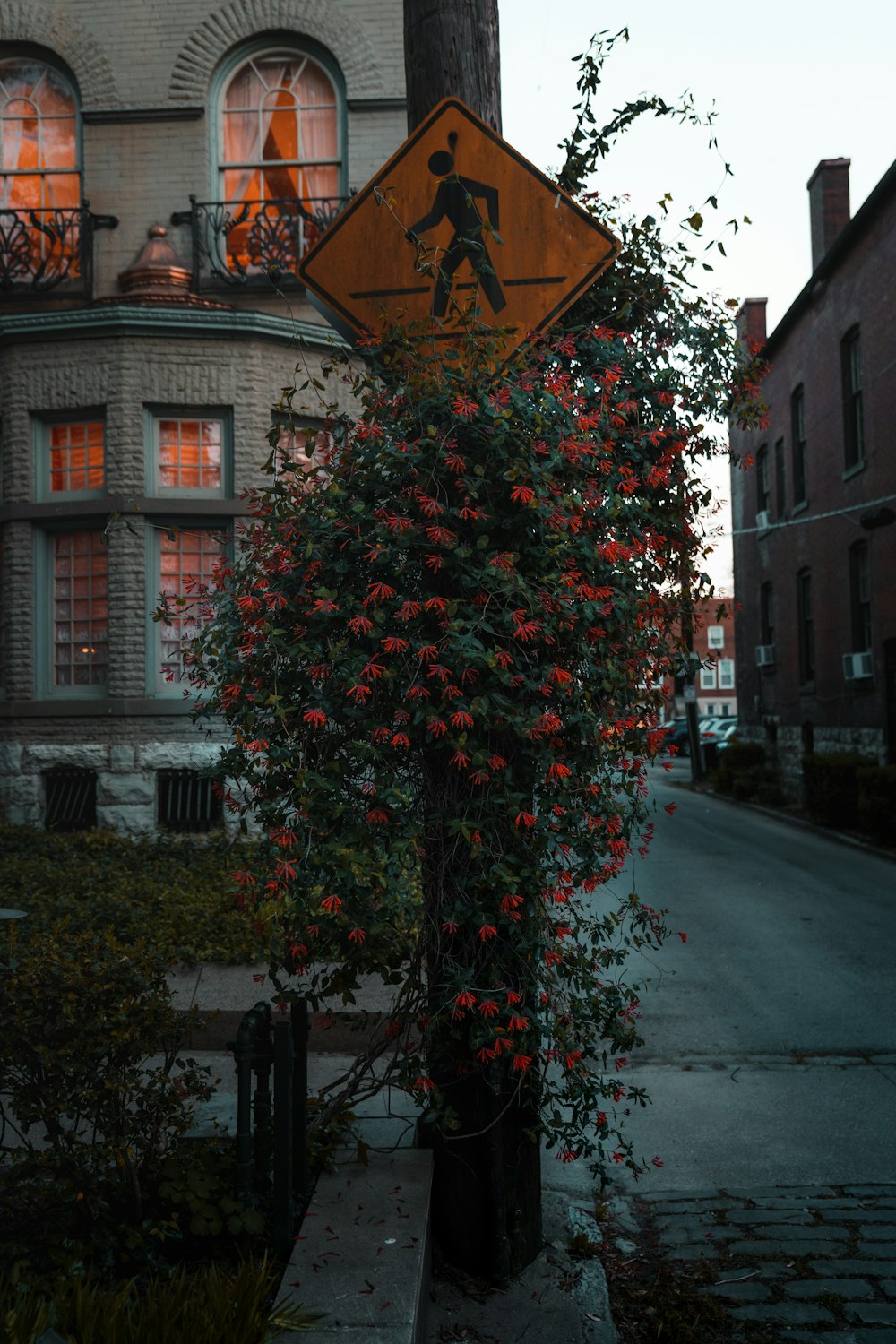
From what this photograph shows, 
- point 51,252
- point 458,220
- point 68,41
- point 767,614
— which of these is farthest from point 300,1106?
point 767,614

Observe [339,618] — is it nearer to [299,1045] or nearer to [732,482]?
[299,1045]

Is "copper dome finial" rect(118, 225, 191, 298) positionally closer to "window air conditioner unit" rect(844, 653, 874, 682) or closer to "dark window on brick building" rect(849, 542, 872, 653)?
"window air conditioner unit" rect(844, 653, 874, 682)

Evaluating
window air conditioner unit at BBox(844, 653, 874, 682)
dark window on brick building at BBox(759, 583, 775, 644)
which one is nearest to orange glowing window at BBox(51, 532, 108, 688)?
window air conditioner unit at BBox(844, 653, 874, 682)

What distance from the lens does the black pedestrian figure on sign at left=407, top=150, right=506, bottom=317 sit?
13.8 feet

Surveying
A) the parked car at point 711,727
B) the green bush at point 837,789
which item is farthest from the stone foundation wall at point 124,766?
the parked car at point 711,727

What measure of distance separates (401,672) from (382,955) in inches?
34.7

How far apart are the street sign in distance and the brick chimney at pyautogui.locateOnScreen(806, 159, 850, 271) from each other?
77.1ft

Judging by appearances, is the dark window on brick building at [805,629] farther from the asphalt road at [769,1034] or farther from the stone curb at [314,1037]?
the stone curb at [314,1037]

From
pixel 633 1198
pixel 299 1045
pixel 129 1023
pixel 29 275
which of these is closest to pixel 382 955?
pixel 299 1045

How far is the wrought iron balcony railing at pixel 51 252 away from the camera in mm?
13789

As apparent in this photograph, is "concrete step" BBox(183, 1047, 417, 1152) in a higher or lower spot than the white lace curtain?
lower

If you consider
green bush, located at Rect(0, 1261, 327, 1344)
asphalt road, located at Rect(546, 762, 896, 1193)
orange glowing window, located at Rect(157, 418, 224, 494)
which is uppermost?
orange glowing window, located at Rect(157, 418, 224, 494)

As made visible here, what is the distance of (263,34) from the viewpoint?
1410 centimetres

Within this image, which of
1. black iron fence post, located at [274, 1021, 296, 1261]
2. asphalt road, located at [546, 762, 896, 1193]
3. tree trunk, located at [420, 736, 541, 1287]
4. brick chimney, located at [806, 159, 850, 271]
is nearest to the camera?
black iron fence post, located at [274, 1021, 296, 1261]
